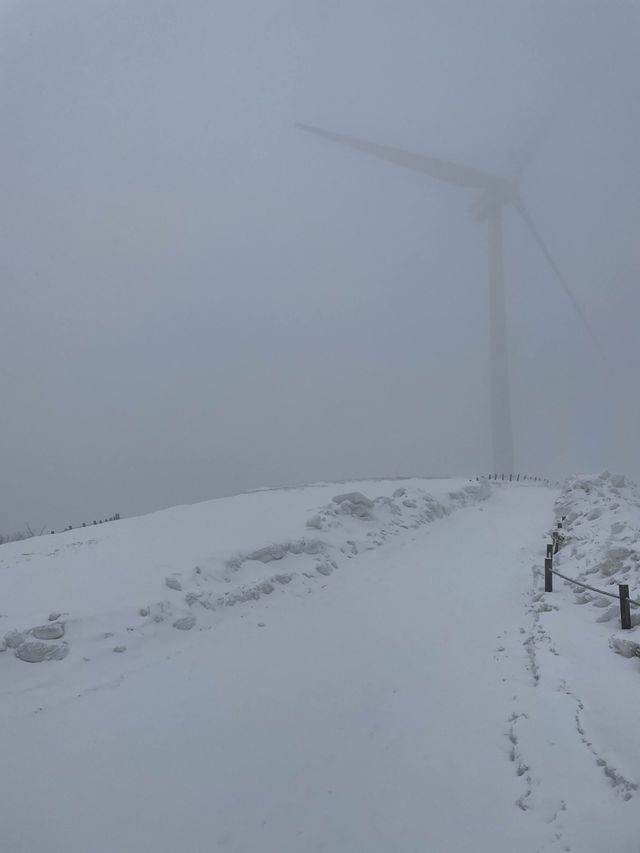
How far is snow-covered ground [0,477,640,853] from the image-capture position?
491cm

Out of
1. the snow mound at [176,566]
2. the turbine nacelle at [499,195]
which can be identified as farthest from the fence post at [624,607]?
the turbine nacelle at [499,195]

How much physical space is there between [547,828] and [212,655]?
5566 millimetres

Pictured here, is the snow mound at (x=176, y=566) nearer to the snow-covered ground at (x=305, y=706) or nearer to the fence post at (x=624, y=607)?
the snow-covered ground at (x=305, y=706)

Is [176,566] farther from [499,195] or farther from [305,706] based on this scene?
[499,195]

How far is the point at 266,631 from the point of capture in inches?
387

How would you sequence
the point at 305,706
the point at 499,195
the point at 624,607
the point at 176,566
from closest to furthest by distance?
the point at 305,706 < the point at 624,607 < the point at 176,566 < the point at 499,195

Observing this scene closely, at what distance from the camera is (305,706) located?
23.6 ft

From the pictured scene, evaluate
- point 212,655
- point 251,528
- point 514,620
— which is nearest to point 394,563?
point 251,528

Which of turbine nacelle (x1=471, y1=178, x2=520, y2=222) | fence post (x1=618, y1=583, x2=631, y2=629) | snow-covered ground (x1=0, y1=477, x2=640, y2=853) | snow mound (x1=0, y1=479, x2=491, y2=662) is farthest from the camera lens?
turbine nacelle (x1=471, y1=178, x2=520, y2=222)

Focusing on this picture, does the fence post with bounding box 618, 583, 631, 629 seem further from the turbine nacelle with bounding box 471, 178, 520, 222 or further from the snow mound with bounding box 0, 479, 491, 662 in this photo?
the turbine nacelle with bounding box 471, 178, 520, 222

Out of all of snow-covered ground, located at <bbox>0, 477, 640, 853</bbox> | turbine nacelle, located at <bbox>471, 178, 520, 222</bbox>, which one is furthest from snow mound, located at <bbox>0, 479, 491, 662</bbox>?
turbine nacelle, located at <bbox>471, 178, 520, 222</bbox>

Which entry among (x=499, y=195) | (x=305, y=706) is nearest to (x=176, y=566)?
(x=305, y=706)

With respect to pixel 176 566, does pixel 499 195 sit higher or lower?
higher

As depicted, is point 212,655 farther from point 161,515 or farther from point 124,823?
point 161,515
